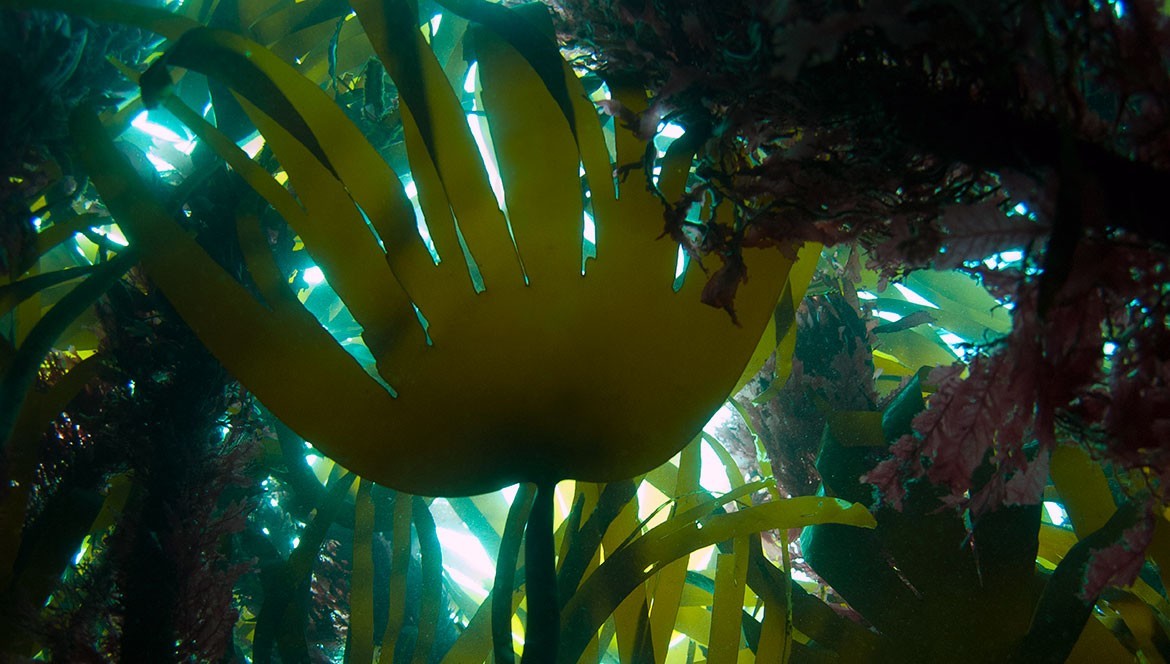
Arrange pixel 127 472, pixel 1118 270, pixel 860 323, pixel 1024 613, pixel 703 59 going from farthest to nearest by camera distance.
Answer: pixel 860 323 → pixel 127 472 → pixel 1024 613 → pixel 703 59 → pixel 1118 270

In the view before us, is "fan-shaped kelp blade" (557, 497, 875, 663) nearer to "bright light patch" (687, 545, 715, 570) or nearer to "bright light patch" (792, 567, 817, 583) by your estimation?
"bright light patch" (792, 567, 817, 583)

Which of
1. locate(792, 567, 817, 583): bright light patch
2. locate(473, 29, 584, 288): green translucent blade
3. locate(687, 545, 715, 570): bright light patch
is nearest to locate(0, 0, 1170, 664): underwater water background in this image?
locate(473, 29, 584, 288): green translucent blade

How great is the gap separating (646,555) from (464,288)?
68 centimetres

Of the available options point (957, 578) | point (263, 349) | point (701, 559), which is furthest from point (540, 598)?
point (701, 559)

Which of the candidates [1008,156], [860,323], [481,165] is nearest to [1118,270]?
[1008,156]

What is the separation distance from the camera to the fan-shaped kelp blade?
3.77 ft

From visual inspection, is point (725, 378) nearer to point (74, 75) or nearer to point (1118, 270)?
point (1118, 270)

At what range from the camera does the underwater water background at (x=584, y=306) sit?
602 millimetres

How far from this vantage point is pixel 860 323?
1.79 m

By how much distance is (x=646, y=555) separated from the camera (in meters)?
1.20

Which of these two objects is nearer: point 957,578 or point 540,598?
point 540,598

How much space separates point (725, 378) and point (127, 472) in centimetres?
131

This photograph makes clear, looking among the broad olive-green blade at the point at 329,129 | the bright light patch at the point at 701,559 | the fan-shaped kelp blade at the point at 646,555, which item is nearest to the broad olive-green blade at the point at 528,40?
the broad olive-green blade at the point at 329,129

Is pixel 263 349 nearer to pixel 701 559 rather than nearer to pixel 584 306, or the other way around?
pixel 584 306
